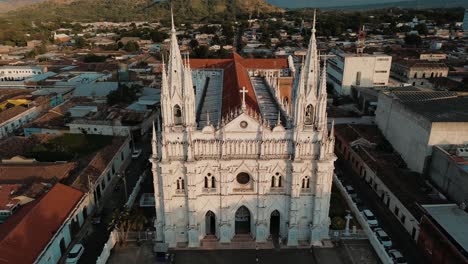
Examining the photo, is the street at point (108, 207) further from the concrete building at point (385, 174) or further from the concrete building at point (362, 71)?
the concrete building at point (362, 71)

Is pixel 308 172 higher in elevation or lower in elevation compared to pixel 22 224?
higher

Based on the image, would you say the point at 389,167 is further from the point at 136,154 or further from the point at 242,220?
the point at 136,154

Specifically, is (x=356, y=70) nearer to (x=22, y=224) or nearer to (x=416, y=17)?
(x=22, y=224)

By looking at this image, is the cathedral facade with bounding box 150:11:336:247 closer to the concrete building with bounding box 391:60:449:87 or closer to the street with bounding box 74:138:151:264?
the street with bounding box 74:138:151:264

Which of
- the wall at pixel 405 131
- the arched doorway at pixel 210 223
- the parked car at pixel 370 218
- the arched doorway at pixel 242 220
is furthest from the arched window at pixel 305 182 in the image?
the wall at pixel 405 131

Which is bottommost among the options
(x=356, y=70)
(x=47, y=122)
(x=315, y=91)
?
(x=47, y=122)

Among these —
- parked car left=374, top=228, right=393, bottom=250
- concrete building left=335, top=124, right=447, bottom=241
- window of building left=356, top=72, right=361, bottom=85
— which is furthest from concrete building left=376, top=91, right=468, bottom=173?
window of building left=356, top=72, right=361, bottom=85

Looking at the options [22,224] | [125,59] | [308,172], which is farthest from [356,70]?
[125,59]
